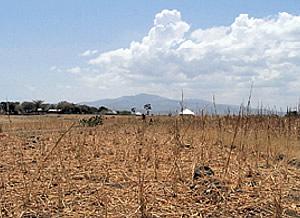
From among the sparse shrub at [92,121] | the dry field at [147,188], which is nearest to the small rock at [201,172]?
the dry field at [147,188]

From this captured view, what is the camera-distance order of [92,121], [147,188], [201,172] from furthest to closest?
[92,121] < [201,172] < [147,188]

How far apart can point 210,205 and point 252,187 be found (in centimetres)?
111

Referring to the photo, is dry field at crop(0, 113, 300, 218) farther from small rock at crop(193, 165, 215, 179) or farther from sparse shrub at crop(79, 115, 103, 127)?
sparse shrub at crop(79, 115, 103, 127)

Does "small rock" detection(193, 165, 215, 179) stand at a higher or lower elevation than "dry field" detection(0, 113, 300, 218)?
higher

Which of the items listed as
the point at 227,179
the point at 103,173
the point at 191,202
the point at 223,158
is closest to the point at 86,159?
the point at 103,173

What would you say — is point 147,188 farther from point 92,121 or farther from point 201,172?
point 92,121

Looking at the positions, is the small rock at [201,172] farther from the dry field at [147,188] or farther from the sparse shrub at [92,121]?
the sparse shrub at [92,121]

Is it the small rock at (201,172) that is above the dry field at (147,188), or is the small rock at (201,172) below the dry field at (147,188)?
above

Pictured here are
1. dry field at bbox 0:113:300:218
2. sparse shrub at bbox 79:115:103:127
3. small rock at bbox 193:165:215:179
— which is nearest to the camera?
dry field at bbox 0:113:300:218

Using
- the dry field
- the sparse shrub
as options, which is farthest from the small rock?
the sparse shrub

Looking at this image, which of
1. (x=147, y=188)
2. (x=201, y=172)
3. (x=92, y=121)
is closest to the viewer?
(x=147, y=188)

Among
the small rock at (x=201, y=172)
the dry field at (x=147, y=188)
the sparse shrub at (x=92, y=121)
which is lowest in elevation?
the dry field at (x=147, y=188)

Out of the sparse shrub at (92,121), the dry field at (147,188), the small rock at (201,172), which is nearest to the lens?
the dry field at (147,188)

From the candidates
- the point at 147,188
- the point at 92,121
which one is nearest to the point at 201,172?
the point at 147,188
